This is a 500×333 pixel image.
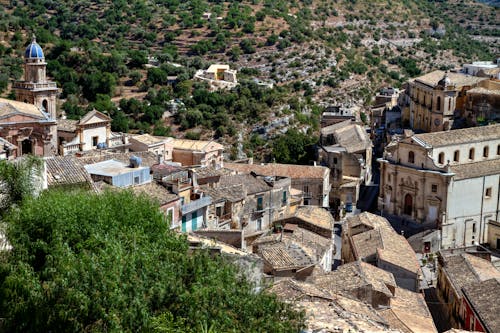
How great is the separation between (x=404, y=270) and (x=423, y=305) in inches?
165

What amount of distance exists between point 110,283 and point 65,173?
1345cm

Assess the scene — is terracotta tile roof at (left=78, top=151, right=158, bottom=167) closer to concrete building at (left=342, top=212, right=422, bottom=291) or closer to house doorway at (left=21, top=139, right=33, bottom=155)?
house doorway at (left=21, top=139, right=33, bottom=155)

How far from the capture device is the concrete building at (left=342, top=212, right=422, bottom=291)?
37312mm

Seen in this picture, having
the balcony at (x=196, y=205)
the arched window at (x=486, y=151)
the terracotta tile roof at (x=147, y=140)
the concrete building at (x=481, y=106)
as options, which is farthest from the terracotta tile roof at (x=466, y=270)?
the concrete building at (x=481, y=106)

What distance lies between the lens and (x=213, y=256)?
2309cm

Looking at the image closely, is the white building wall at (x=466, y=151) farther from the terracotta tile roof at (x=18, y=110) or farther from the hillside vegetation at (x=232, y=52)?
the terracotta tile roof at (x=18, y=110)

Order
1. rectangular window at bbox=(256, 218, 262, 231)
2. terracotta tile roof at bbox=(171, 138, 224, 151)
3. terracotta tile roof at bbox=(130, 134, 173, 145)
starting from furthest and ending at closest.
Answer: terracotta tile roof at bbox=(171, 138, 224, 151) → terracotta tile roof at bbox=(130, 134, 173, 145) → rectangular window at bbox=(256, 218, 262, 231)

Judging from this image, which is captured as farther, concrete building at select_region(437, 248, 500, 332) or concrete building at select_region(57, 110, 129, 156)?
concrete building at select_region(57, 110, 129, 156)

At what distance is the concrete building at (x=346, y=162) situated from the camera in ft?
182

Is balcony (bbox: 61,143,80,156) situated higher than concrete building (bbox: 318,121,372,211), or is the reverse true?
balcony (bbox: 61,143,80,156)

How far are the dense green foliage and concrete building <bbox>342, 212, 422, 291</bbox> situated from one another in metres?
18.0

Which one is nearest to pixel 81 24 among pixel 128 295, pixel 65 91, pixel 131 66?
pixel 131 66

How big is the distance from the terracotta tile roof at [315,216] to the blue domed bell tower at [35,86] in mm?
16754

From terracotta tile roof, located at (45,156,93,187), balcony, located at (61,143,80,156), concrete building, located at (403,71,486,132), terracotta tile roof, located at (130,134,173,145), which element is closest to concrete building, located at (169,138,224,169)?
terracotta tile roof, located at (130,134,173,145)
